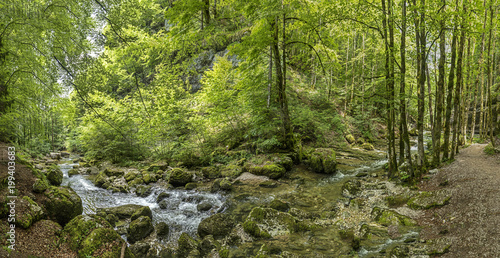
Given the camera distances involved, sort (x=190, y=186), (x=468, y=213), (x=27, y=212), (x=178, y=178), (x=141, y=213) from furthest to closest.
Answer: (x=178, y=178), (x=190, y=186), (x=141, y=213), (x=468, y=213), (x=27, y=212)

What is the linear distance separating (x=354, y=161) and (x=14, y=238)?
13.6m

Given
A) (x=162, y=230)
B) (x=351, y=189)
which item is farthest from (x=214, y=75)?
(x=162, y=230)

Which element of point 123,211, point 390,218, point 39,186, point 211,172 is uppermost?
point 39,186

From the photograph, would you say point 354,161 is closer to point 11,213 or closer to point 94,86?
point 94,86

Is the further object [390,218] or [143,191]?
[143,191]

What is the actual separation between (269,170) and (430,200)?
5935 millimetres

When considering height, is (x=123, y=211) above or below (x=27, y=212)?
below

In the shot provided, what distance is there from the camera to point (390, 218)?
5863mm

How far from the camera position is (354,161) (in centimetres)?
1320

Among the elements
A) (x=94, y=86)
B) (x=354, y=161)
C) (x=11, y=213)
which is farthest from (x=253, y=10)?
(x=354, y=161)

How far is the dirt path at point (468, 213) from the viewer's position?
3.93 m

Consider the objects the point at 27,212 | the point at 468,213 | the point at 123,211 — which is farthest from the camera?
the point at 123,211

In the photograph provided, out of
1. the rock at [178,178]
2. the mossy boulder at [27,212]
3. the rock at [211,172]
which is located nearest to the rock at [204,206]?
the rock at [178,178]

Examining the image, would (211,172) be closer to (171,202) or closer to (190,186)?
(190,186)
